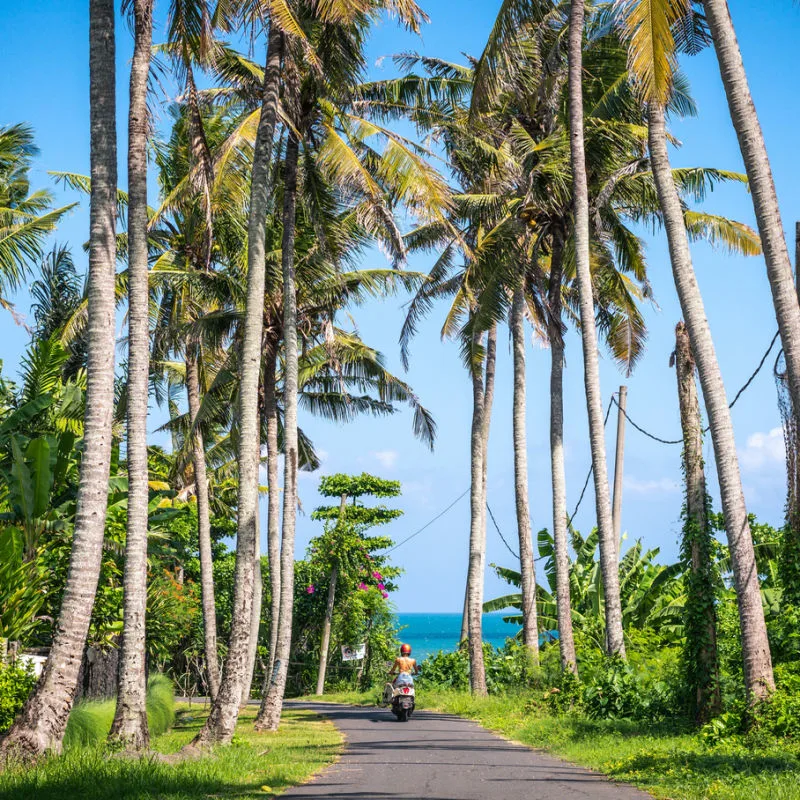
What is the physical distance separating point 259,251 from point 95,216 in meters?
3.75

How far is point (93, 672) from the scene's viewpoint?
18906 millimetres

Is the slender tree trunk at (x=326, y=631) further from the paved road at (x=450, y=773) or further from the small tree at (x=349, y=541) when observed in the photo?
the paved road at (x=450, y=773)

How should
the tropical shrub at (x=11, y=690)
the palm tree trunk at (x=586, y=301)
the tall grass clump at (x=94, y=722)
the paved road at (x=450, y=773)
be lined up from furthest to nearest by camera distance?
the palm tree trunk at (x=586, y=301) < the tropical shrub at (x=11, y=690) < the tall grass clump at (x=94, y=722) < the paved road at (x=450, y=773)

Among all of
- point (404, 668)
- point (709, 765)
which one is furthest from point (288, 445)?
point (709, 765)

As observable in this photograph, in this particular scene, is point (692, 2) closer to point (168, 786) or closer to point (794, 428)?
point (794, 428)

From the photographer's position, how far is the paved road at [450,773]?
9.02 meters

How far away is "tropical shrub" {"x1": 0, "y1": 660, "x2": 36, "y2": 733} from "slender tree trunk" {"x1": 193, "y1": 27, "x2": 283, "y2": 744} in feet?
8.62

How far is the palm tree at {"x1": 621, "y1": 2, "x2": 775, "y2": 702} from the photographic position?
11719 mm

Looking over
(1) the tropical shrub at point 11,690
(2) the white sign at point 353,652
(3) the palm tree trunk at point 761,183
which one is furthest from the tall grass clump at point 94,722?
(2) the white sign at point 353,652

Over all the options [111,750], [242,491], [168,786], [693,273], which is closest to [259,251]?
[242,491]

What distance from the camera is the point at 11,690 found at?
13484 millimetres

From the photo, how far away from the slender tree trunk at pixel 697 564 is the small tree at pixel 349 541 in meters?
20.5

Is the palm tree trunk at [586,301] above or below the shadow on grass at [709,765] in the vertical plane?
above

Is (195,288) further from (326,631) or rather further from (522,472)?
(326,631)
